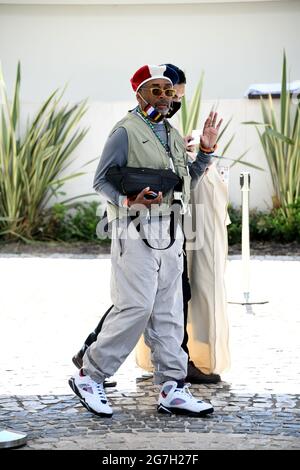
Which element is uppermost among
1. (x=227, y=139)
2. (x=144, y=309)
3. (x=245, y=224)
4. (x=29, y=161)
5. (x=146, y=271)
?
(x=227, y=139)

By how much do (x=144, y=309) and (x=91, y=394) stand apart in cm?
57

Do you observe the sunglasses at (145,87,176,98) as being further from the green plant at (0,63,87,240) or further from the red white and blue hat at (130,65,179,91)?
the green plant at (0,63,87,240)

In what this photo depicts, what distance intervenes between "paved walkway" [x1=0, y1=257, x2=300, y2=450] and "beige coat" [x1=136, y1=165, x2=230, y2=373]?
207mm

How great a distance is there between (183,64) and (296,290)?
7.74 metres

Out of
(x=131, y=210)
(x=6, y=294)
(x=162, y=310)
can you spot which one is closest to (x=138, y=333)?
(x=162, y=310)

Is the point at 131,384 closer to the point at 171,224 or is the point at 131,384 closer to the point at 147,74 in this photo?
the point at 171,224

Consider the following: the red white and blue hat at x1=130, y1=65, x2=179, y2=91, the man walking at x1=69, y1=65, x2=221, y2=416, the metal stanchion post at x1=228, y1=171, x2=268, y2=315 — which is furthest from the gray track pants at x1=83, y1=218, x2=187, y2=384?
the metal stanchion post at x1=228, y1=171, x2=268, y2=315

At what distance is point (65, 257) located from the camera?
14.2 metres

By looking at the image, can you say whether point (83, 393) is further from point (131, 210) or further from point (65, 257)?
point (65, 257)

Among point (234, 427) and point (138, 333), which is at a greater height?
point (138, 333)

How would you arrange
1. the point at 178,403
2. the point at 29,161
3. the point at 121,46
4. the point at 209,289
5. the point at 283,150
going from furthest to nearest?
the point at 121,46 → the point at 283,150 → the point at 29,161 → the point at 209,289 → the point at 178,403

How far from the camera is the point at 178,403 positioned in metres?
6.27

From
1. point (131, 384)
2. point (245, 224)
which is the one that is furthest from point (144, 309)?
point (245, 224)

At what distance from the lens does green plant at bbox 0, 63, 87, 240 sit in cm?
1512
